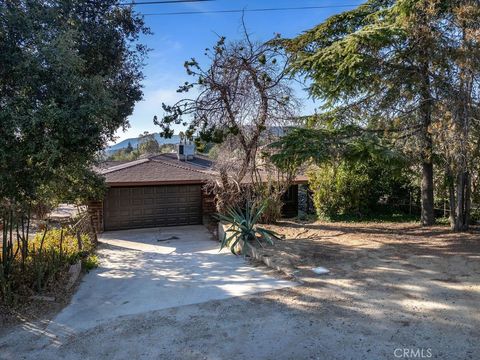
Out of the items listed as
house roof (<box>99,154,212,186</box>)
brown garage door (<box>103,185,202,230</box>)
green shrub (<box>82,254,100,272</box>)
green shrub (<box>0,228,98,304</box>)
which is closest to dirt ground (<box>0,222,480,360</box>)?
green shrub (<box>0,228,98,304</box>)

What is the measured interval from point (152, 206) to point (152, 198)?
0.35 meters

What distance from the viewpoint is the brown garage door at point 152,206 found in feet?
49.7

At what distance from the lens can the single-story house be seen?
1496cm

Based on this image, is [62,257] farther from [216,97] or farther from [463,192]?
[463,192]

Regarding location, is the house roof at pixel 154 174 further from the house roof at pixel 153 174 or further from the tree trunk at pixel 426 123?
the tree trunk at pixel 426 123

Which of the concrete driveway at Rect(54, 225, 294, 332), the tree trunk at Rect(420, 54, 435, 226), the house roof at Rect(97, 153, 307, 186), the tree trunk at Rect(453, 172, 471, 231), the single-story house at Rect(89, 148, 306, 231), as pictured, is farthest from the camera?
the single-story house at Rect(89, 148, 306, 231)

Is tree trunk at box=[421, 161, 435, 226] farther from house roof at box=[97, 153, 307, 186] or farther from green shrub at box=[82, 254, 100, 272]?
green shrub at box=[82, 254, 100, 272]

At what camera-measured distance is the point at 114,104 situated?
20.1 ft

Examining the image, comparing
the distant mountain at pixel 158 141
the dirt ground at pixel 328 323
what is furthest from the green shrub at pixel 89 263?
the dirt ground at pixel 328 323

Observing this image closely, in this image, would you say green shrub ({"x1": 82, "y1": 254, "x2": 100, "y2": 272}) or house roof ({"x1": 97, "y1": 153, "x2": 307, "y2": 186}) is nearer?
green shrub ({"x1": 82, "y1": 254, "x2": 100, "y2": 272})

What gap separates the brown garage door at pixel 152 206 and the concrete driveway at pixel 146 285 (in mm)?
4473

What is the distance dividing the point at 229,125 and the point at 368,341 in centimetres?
695

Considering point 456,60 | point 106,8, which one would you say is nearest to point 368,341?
point 456,60

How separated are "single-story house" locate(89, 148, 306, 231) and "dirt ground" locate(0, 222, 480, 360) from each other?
9.38 metres
